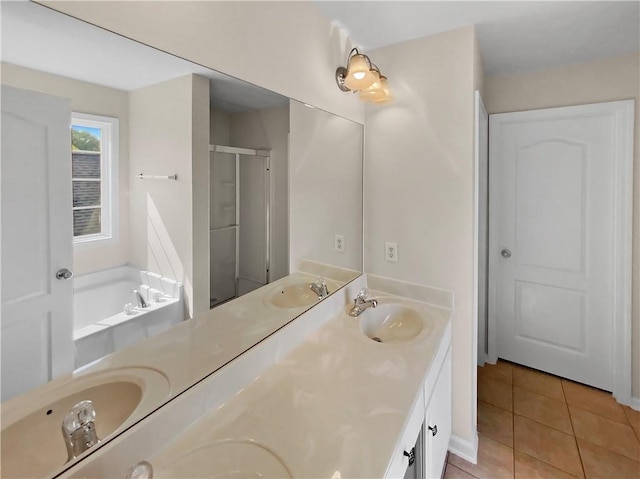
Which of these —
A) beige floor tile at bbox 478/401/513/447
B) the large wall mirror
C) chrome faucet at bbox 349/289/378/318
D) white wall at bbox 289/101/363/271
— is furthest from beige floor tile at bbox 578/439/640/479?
the large wall mirror

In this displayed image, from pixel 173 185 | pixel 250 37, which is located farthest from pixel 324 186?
pixel 173 185

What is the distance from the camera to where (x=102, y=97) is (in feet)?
2.37

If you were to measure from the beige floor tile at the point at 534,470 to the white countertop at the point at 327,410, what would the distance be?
100cm

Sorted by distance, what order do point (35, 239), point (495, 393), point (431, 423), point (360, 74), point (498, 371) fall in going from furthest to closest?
point (498, 371) < point (495, 393) < point (360, 74) < point (431, 423) < point (35, 239)

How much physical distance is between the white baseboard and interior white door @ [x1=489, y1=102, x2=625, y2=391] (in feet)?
4.00

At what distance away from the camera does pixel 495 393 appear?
7.57ft

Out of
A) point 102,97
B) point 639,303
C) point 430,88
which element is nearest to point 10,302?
point 102,97

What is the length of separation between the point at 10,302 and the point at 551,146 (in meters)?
3.01

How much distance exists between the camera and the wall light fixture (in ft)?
4.98

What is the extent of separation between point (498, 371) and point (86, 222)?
2.93 metres

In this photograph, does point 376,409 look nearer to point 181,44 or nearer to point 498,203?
point 181,44

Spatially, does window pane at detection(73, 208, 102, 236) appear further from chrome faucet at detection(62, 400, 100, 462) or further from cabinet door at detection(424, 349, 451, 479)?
cabinet door at detection(424, 349, 451, 479)

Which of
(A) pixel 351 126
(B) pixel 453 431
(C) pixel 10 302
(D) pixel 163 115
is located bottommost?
(B) pixel 453 431

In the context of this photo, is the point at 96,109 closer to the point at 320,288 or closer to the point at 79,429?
the point at 79,429
